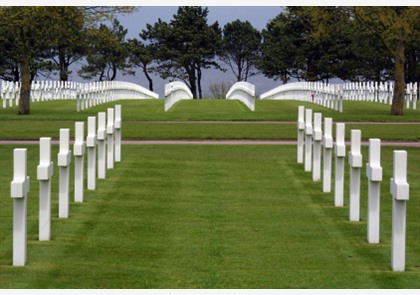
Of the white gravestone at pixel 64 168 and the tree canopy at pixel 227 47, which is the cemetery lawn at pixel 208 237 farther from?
the tree canopy at pixel 227 47

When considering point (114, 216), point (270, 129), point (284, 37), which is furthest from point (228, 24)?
point (114, 216)

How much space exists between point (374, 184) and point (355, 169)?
1599mm

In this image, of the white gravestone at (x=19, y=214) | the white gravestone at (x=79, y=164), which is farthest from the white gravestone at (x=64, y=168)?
the white gravestone at (x=19, y=214)

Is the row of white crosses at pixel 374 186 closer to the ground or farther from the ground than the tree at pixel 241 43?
closer to the ground

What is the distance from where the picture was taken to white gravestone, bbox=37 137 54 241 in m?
12.9

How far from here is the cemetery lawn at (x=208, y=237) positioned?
11141mm

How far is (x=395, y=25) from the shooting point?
44.8 metres

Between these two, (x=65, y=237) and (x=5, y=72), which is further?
(x=5, y=72)

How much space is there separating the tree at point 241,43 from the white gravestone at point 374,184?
421 feet

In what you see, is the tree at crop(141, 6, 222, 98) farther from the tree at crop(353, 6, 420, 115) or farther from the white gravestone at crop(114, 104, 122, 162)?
the white gravestone at crop(114, 104, 122, 162)

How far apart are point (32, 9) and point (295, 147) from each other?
12.3 metres

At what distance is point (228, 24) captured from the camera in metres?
142

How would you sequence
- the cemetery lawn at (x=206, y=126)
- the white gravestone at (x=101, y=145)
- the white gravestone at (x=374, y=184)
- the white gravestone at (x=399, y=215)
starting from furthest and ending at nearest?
1. the cemetery lawn at (x=206, y=126)
2. the white gravestone at (x=101, y=145)
3. the white gravestone at (x=374, y=184)
4. the white gravestone at (x=399, y=215)

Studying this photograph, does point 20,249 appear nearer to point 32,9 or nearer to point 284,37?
point 32,9
